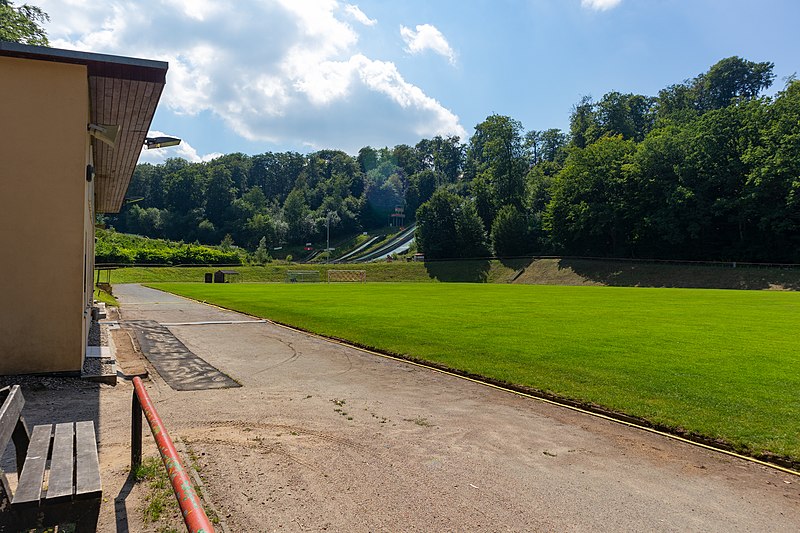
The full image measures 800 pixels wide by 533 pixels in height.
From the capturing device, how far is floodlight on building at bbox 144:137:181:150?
12.2 metres

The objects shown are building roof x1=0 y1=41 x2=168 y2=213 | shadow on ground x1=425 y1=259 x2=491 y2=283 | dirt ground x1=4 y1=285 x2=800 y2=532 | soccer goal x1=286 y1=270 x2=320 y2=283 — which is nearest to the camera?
dirt ground x1=4 y1=285 x2=800 y2=532

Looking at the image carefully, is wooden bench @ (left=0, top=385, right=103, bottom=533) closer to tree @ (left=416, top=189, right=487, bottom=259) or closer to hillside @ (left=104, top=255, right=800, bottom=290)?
hillside @ (left=104, top=255, right=800, bottom=290)

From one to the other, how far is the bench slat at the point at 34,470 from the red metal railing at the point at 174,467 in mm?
690

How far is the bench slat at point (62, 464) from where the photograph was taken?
3.08m

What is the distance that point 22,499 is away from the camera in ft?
9.57

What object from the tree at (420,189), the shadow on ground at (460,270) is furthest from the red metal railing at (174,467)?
the tree at (420,189)

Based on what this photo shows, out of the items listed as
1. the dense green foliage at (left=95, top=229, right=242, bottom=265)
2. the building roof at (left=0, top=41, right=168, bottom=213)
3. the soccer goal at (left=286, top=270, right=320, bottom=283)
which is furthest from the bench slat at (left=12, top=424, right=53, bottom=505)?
the dense green foliage at (left=95, top=229, right=242, bottom=265)

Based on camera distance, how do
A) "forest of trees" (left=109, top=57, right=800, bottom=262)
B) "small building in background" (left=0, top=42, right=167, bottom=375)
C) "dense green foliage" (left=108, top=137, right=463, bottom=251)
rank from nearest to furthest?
1. "small building in background" (left=0, top=42, right=167, bottom=375)
2. "forest of trees" (left=109, top=57, right=800, bottom=262)
3. "dense green foliage" (left=108, top=137, right=463, bottom=251)

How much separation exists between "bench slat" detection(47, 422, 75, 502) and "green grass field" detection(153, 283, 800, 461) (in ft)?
22.2

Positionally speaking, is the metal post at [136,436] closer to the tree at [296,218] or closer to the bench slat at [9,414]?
the bench slat at [9,414]

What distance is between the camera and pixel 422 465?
5.22m

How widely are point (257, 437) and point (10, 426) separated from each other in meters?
2.80

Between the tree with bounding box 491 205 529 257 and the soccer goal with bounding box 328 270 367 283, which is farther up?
the tree with bounding box 491 205 529 257

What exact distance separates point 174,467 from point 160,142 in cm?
1144
